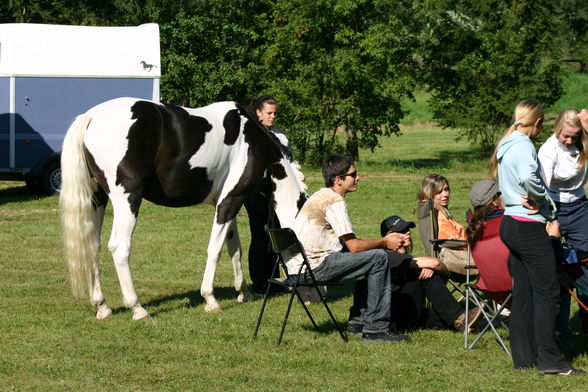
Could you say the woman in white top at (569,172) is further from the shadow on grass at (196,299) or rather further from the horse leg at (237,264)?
the horse leg at (237,264)

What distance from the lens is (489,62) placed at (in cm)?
2861

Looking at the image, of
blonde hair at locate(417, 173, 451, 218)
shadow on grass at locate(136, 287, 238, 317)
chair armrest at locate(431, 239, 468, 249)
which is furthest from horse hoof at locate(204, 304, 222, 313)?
chair armrest at locate(431, 239, 468, 249)

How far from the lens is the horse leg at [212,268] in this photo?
28.5 feet

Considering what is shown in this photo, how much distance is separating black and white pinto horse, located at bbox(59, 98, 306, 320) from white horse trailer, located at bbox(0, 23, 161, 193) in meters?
10.5

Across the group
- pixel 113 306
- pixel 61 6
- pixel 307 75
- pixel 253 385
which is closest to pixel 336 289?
pixel 113 306

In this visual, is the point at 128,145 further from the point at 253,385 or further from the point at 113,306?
the point at 253,385

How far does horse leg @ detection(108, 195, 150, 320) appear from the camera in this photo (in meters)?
8.28

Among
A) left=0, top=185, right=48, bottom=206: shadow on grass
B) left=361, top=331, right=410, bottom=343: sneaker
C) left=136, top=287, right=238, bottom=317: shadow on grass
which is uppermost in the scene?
left=361, top=331, right=410, bottom=343: sneaker

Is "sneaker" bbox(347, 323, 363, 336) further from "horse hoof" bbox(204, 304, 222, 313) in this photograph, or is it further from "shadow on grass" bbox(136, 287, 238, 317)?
"shadow on grass" bbox(136, 287, 238, 317)

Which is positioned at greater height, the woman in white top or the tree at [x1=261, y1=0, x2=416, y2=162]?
the woman in white top

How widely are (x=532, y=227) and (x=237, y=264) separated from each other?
3681mm

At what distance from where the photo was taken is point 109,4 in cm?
3444

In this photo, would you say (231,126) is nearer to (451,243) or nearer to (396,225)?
(396,225)

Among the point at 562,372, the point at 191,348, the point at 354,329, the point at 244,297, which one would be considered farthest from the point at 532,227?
the point at 244,297
